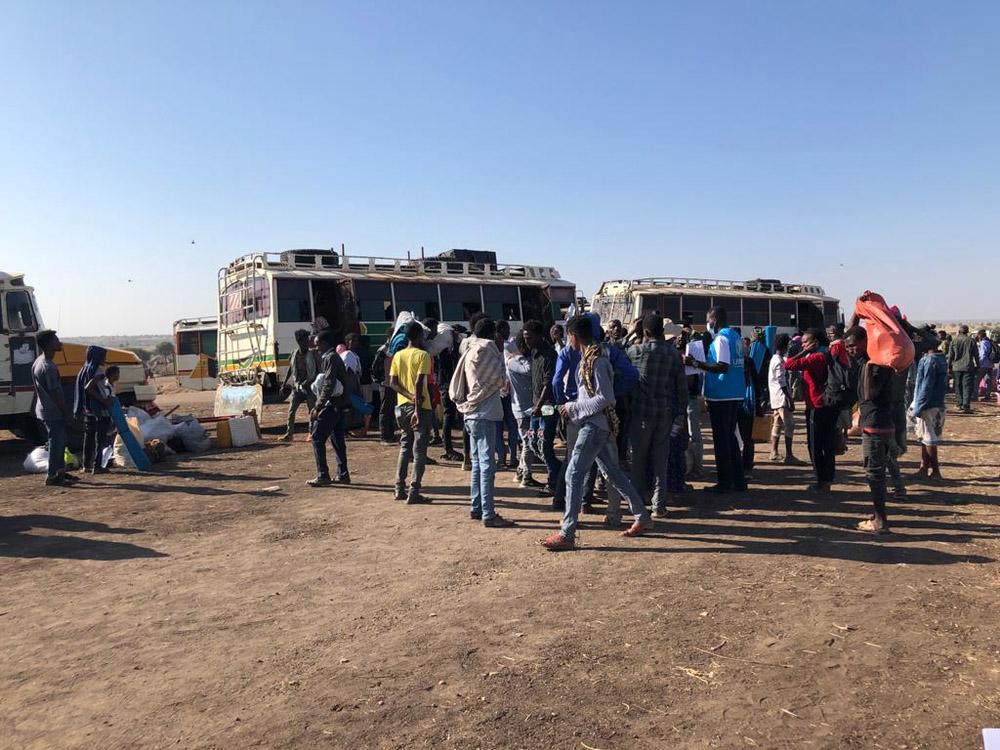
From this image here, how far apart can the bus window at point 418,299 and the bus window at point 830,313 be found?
15.8 meters

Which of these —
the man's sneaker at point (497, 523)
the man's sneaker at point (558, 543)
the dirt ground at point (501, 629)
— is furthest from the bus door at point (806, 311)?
the man's sneaker at point (558, 543)

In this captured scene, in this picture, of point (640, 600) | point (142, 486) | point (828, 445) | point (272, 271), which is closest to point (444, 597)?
point (640, 600)

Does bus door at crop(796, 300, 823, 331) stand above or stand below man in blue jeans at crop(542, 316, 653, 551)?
above

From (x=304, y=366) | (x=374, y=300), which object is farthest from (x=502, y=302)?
(x=304, y=366)

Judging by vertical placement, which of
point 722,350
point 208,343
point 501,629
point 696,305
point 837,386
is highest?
point 696,305

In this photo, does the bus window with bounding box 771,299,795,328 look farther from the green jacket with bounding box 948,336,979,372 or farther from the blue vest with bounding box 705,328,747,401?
the blue vest with bounding box 705,328,747,401

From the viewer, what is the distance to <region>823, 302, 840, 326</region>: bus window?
2548 centimetres

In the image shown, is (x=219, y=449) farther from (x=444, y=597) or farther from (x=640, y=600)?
(x=640, y=600)

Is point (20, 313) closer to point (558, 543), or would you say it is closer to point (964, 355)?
point (558, 543)

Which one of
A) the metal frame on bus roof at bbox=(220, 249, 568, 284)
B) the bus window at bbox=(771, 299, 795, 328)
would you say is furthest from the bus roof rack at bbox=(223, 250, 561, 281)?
the bus window at bbox=(771, 299, 795, 328)

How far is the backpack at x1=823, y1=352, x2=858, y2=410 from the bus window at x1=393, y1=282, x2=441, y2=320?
1025 cm

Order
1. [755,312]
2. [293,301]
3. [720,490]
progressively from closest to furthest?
[720,490] → [293,301] → [755,312]

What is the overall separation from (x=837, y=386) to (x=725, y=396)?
1066 mm

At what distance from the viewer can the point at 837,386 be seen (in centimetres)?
698
